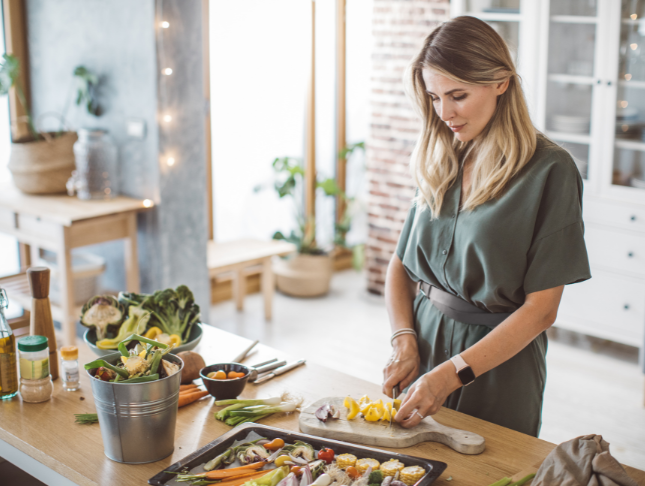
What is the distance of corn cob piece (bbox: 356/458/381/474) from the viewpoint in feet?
3.95

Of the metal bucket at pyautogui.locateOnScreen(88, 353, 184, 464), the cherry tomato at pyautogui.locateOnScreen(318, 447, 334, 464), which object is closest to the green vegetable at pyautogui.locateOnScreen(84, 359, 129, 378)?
the metal bucket at pyautogui.locateOnScreen(88, 353, 184, 464)

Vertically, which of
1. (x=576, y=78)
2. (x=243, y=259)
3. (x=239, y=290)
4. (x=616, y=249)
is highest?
(x=576, y=78)

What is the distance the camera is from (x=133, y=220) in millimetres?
3494

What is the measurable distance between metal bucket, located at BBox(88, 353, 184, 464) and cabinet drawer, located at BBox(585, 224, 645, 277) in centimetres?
311

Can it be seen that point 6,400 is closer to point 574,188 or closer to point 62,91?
point 574,188

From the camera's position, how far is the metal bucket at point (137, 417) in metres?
1.21

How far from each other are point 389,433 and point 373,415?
6 cm

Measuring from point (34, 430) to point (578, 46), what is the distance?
3.48 meters

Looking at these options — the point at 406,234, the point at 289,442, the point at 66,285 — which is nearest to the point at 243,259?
the point at 66,285

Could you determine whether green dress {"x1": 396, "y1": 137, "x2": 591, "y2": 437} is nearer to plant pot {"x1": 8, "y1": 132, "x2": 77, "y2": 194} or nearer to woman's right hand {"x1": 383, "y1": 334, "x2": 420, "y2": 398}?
woman's right hand {"x1": 383, "y1": 334, "x2": 420, "y2": 398}

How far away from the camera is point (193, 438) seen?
1.38 m

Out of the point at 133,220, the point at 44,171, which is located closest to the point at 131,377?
the point at 133,220

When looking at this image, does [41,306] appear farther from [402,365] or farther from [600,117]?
[600,117]

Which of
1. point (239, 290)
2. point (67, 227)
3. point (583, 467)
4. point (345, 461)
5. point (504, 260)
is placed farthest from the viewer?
point (239, 290)
